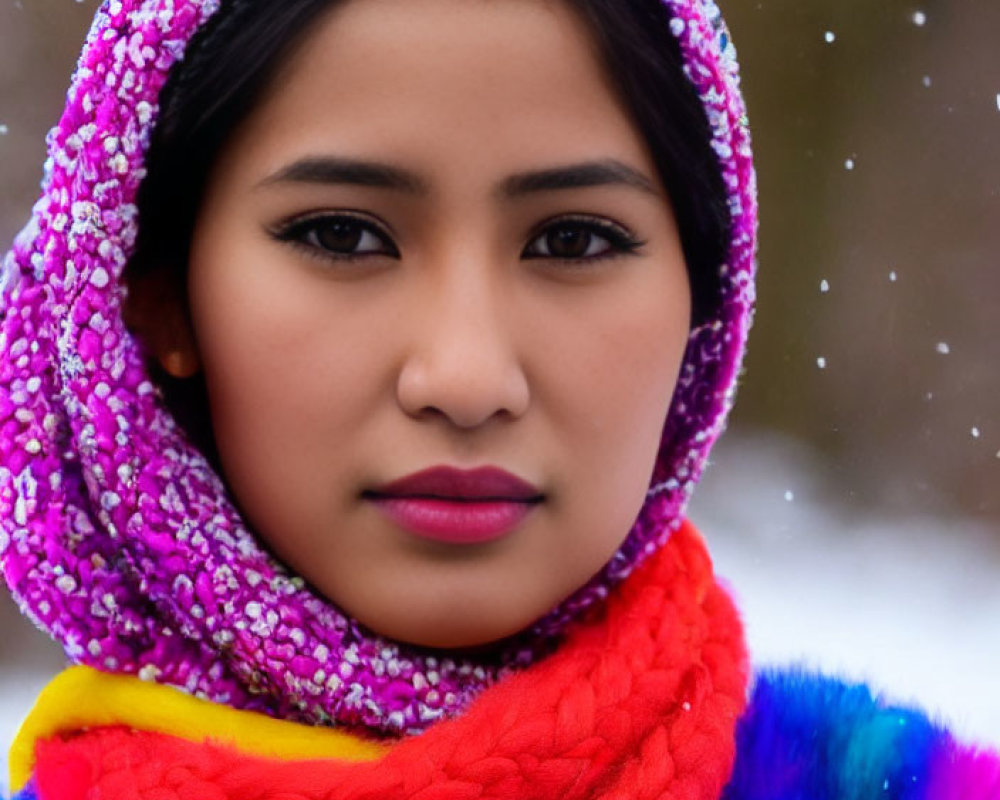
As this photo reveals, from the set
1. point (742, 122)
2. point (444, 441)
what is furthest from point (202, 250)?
point (742, 122)

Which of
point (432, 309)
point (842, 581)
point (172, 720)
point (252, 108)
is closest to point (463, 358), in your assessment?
point (432, 309)

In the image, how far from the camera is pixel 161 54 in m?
1.01

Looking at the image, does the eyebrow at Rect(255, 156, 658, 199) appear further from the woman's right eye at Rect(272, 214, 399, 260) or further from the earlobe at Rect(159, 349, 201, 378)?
the earlobe at Rect(159, 349, 201, 378)

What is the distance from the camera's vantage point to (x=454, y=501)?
Result: 0.95m

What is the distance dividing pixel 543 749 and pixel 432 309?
336mm

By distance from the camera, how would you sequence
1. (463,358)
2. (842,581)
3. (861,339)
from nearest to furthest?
(463,358), (861,339), (842,581)

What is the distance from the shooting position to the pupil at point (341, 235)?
0.96m

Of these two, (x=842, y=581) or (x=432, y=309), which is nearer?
(x=432, y=309)

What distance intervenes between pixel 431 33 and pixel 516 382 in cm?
26

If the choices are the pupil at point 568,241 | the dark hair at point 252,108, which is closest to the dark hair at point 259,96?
the dark hair at point 252,108

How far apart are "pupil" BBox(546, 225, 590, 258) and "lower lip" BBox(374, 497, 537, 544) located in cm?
20

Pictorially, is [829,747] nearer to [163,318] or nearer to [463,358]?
[463,358]

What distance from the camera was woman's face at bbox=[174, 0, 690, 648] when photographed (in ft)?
3.06

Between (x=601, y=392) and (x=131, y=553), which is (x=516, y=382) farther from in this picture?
(x=131, y=553)
